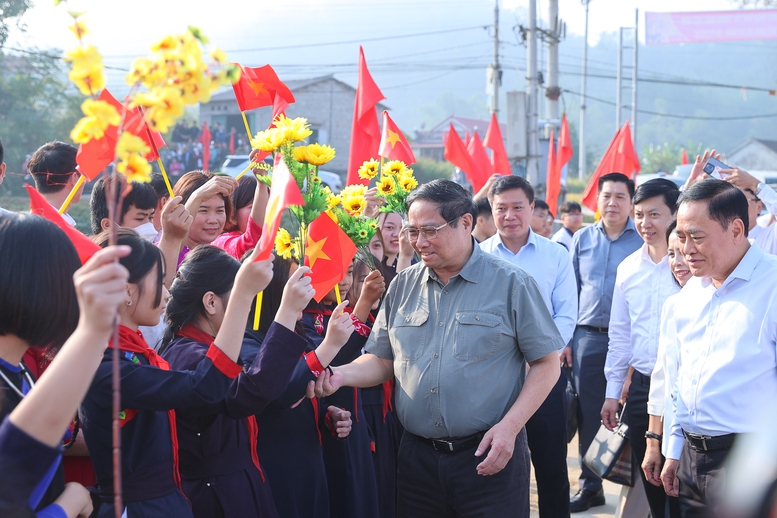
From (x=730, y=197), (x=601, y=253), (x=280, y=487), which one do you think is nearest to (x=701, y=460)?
(x=730, y=197)

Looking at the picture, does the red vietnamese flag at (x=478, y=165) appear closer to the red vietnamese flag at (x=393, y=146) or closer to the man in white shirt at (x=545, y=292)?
the red vietnamese flag at (x=393, y=146)

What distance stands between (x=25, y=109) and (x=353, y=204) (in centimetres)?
1834

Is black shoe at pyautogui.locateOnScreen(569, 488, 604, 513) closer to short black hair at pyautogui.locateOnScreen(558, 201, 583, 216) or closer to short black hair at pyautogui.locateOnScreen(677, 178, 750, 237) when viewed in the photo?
short black hair at pyautogui.locateOnScreen(677, 178, 750, 237)

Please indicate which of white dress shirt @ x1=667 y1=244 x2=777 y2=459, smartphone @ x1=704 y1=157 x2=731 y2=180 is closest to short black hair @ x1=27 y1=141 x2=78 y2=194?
white dress shirt @ x1=667 y1=244 x2=777 y2=459

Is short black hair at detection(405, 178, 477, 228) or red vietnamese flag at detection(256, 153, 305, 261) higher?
short black hair at detection(405, 178, 477, 228)

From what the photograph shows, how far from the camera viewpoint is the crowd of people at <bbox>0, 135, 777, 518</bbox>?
67.3 inches

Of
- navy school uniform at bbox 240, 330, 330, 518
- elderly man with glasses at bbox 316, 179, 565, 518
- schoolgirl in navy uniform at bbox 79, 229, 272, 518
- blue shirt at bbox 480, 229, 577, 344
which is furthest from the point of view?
blue shirt at bbox 480, 229, 577, 344

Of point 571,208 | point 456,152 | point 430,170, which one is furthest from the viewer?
point 430,170

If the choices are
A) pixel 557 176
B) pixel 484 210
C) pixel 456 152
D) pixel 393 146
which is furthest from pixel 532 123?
pixel 393 146

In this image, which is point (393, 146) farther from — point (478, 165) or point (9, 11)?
point (9, 11)

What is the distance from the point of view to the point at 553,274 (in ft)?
14.5

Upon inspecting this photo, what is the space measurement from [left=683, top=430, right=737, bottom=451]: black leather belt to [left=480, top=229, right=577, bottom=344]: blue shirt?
144 cm

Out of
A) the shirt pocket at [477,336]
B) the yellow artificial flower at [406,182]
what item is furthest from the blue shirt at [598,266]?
the shirt pocket at [477,336]

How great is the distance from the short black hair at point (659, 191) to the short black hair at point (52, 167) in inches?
123
